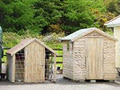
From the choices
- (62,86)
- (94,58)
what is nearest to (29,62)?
(62,86)

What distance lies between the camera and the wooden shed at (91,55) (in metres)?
23.7

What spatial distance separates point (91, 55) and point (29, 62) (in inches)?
125

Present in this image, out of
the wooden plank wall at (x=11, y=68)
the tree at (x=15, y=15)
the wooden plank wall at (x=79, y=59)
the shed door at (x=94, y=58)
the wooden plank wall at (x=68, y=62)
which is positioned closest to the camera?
the wooden plank wall at (x=11, y=68)

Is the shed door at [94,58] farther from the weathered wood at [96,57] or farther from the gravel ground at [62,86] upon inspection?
the gravel ground at [62,86]

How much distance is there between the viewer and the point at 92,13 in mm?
51562

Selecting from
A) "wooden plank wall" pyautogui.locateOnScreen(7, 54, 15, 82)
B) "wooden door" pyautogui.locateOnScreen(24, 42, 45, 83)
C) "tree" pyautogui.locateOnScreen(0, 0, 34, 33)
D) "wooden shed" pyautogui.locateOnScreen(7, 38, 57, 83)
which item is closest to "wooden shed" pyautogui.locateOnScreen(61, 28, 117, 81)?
"wooden shed" pyautogui.locateOnScreen(7, 38, 57, 83)

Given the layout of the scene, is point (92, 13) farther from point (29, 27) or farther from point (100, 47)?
point (100, 47)

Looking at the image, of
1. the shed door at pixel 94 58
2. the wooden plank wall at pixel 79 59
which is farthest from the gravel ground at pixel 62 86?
the shed door at pixel 94 58

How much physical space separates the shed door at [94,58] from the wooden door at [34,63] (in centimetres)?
229

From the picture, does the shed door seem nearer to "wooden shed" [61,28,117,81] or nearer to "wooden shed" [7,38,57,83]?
"wooden shed" [61,28,117,81]

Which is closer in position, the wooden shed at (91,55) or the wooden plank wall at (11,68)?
the wooden plank wall at (11,68)

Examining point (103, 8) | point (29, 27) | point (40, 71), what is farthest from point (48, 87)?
point (103, 8)

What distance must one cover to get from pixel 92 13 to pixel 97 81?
27899mm

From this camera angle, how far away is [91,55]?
941 inches
